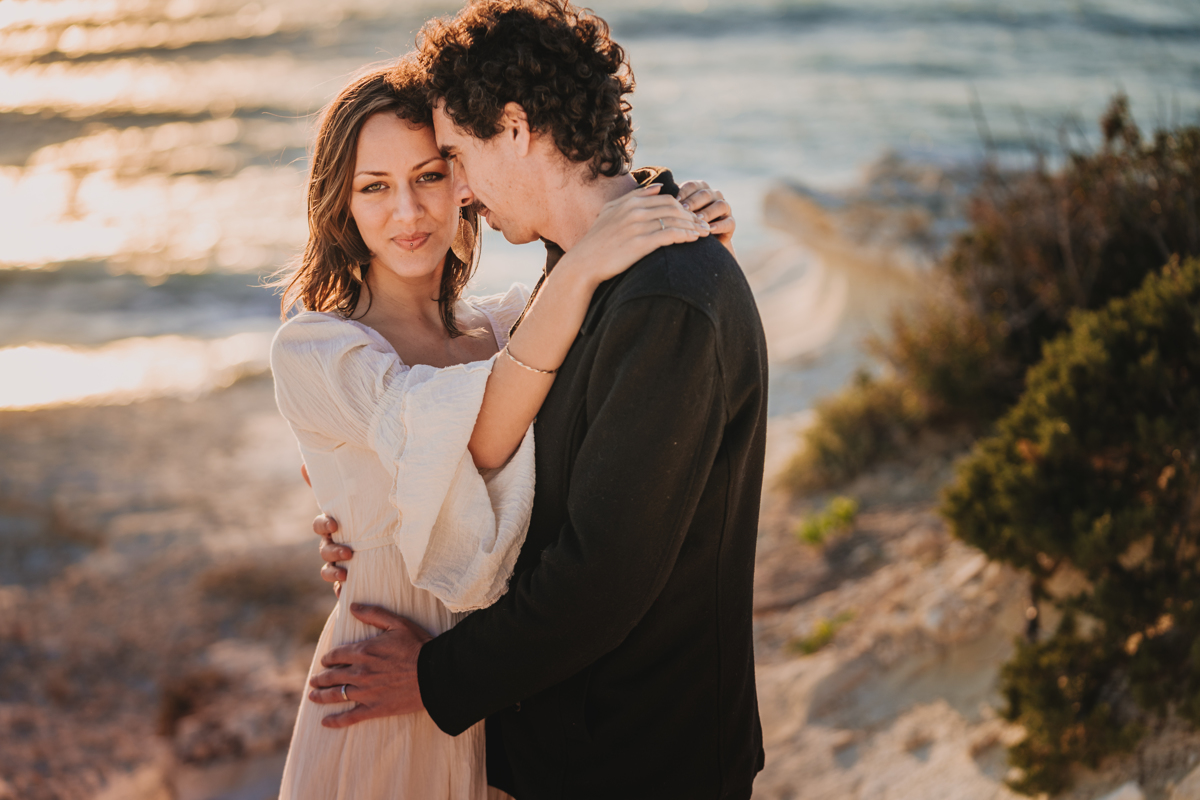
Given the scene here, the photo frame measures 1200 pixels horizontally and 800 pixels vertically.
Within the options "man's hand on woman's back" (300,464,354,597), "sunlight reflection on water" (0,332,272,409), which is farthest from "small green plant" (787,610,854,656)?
"sunlight reflection on water" (0,332,272,409)

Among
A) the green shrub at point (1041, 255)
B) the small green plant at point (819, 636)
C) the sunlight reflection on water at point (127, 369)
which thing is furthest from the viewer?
the sunlight reflection on water at point (127, 369)

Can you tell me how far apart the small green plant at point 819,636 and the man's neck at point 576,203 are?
3.07 m

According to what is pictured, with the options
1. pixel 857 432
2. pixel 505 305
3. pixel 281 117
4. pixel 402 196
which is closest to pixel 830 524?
pixel 857 432

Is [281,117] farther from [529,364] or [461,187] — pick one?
[529,364]

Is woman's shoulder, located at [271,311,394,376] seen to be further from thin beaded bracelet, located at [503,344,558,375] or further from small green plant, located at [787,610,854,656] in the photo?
small green plant, located at [787,610,854,656]

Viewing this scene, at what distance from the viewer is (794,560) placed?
5.47m

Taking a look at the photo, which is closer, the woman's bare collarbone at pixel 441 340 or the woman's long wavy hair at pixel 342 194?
the woman's long wavy hair at pixel 342 194

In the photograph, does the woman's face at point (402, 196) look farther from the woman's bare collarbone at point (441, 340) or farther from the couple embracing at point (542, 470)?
the woman's bare collarbone at point (441, 340)

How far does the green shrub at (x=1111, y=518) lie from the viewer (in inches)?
114

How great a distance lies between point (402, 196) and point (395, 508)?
0.83 m

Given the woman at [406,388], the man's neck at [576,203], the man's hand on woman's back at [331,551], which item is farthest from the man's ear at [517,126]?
the man's hand on woman's back at [331,551]

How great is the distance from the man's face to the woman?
0.10m

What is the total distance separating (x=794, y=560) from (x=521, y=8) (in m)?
4.26

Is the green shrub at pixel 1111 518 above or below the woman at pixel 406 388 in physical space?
below
